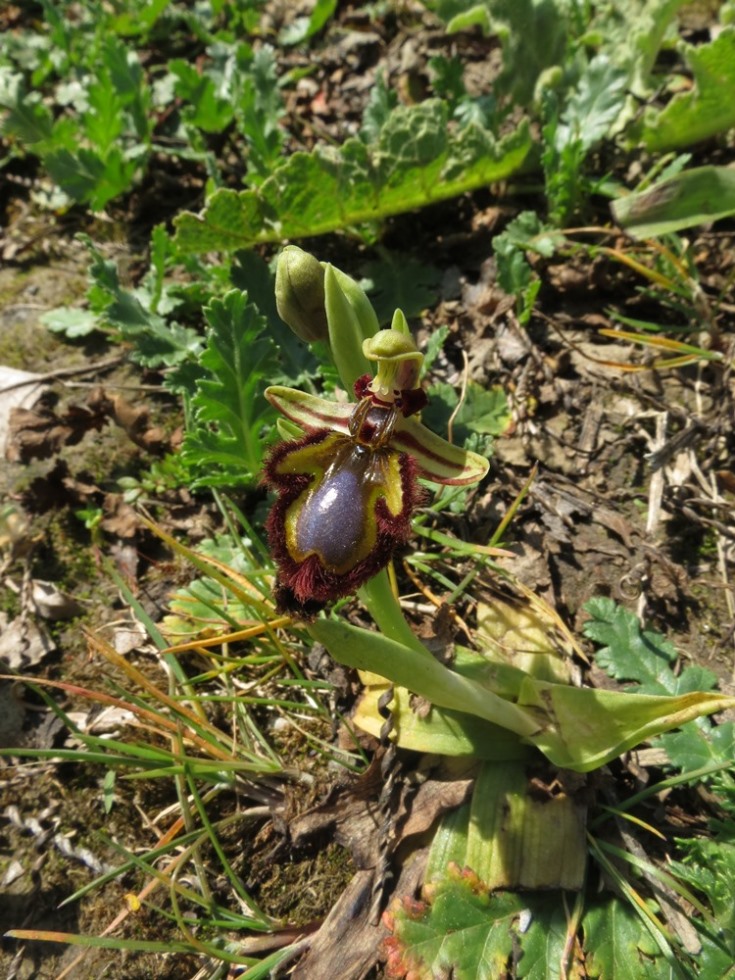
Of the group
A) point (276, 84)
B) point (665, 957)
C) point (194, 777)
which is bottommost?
point (665, 957)

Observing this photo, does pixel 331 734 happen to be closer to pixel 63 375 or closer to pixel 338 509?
pixel 338 509

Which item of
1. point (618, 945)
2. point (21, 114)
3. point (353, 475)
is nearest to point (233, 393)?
point (353, 475)

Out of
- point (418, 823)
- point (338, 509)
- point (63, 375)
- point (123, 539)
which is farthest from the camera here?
point (63, 375)

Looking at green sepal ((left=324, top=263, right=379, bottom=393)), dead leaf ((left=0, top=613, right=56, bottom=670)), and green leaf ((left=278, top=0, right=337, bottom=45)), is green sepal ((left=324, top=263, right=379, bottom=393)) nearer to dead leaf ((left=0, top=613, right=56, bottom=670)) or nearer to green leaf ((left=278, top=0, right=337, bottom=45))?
dead leaf ((left=0, top=613, right=56, bottom=670))

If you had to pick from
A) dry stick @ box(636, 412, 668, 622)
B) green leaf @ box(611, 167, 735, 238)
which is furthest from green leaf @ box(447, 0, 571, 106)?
dry stick @ box(636, 412, 668, 622)

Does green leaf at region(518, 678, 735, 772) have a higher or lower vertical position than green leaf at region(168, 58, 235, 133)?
lower

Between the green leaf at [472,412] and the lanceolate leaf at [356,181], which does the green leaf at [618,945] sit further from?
the lanceolate leaf at [356,181]

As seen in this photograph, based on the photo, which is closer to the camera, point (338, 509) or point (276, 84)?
point (338, 509)

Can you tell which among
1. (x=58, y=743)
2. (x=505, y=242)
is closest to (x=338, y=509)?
(x=58, y=743)
